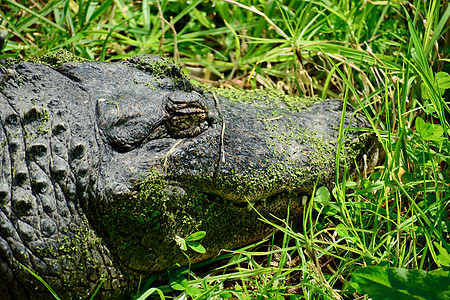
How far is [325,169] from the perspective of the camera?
91.8 inches

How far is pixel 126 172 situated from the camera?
6.20 ft

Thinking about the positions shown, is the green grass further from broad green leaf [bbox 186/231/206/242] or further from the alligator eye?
the alligator eye

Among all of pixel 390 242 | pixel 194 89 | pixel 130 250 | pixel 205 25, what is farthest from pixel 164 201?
pixel 205 25

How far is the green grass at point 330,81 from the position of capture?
2.06 m

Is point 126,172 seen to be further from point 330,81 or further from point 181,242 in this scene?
point 330,81

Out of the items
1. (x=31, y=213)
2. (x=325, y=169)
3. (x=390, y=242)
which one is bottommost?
(x=390, y=242)

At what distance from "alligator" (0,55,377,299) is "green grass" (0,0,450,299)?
187 millimetres

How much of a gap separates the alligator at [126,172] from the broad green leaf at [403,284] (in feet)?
2.28

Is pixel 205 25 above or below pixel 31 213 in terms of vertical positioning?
above

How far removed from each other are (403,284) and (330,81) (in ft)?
6.77

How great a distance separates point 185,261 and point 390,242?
0.98 m

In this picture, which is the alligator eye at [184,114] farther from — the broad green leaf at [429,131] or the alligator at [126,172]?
the broad green leaf at [429,131]

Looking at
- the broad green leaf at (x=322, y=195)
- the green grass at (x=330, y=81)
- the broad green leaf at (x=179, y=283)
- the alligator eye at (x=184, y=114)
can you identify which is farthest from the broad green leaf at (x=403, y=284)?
the alligator eye at (x=184, y=114)

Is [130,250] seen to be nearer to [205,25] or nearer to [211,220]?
[211,220]
